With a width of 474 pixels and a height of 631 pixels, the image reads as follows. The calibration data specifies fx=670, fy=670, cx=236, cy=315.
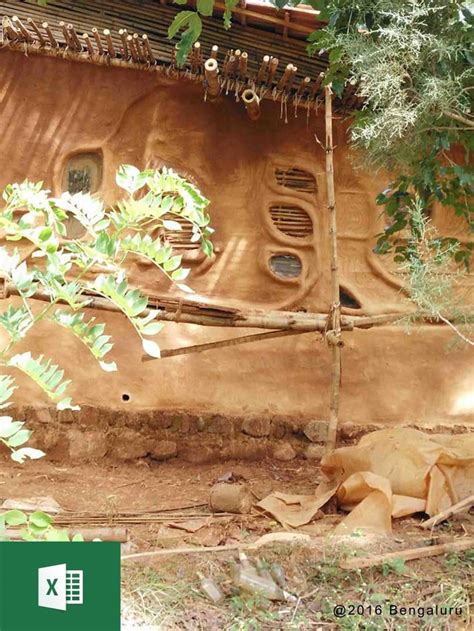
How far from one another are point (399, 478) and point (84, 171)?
12.5 feet

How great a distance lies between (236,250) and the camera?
19.1 feet

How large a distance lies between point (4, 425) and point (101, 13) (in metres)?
4.93

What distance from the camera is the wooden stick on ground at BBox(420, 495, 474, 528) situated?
348 cm

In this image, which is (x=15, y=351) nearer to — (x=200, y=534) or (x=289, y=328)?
(x=289, y=328)

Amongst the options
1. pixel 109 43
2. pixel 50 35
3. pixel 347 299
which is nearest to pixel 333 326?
pixel 347 299

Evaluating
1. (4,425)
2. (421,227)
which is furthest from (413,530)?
(4,425)

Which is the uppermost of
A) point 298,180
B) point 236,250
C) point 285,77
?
point 285,77

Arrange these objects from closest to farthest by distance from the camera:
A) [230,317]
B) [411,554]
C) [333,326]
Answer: [411,554] → [333,326] → [230,317]

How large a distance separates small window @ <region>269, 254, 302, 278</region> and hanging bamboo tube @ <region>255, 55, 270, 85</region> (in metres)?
1.49

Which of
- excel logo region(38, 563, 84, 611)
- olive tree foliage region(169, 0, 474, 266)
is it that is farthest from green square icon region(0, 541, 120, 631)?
olive tree foliage region(169, 0, 474, 266)

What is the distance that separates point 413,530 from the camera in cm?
348

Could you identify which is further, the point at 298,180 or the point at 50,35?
the point at 298,180

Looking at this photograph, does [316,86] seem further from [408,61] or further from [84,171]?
[84,171]

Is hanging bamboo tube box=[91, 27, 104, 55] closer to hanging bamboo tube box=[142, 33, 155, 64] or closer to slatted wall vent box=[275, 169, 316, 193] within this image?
hanging bamboo tube box=[142, 33, 155, 64]
